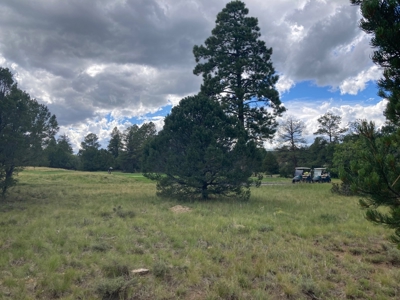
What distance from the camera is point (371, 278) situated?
509 centimetres

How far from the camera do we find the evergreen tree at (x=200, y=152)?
45.9 feet

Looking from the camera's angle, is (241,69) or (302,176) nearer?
(241,69)

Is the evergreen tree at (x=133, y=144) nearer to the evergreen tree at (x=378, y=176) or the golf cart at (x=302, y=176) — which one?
the golf cart at (x=302, y=176)

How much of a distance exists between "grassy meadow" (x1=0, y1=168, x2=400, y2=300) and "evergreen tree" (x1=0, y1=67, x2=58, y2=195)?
4922 mm

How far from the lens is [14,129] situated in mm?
14133

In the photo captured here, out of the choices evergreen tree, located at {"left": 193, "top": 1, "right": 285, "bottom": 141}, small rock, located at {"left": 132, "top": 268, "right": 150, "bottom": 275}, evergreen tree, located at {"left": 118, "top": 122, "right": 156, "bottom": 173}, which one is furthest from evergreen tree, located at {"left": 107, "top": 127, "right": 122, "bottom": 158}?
small rock, located at {"left": 132, "top": 268, "right": 150, "bottom": 275}

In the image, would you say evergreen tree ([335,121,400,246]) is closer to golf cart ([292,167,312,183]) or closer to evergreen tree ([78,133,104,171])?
golf cart ([292,167,312,183])

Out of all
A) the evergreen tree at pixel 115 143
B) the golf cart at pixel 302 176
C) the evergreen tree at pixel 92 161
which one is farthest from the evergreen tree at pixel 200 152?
the evergreen tree at pixel 115 143

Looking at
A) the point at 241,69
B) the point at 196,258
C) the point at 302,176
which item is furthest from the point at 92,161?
the point at 196,258

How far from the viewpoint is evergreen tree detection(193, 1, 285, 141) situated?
20078 millimetres

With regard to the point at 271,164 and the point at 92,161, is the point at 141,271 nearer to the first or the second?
the point at 271,164

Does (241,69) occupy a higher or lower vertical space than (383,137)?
higher

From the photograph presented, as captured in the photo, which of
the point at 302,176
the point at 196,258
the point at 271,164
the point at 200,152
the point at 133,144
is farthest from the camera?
the point at 133,144

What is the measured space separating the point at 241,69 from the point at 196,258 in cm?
1627
